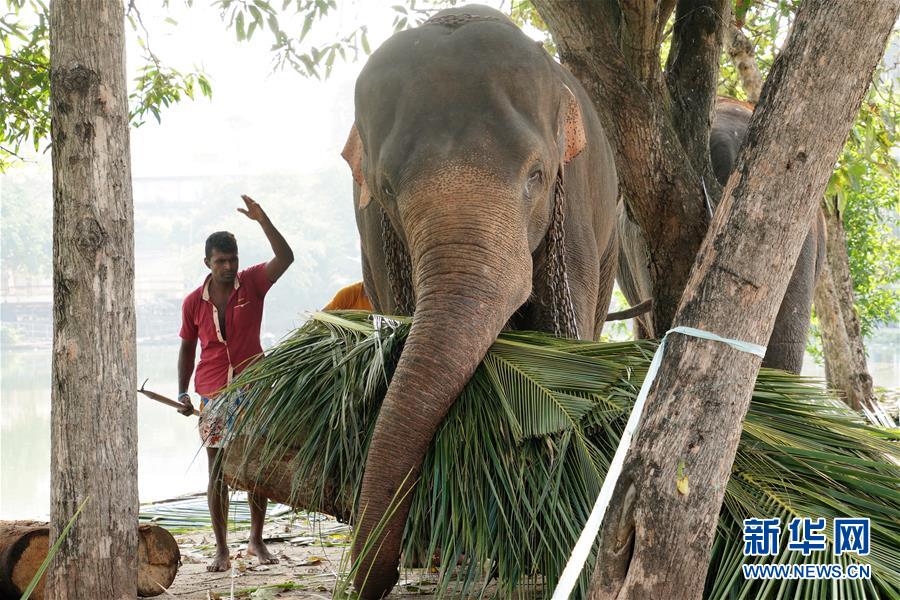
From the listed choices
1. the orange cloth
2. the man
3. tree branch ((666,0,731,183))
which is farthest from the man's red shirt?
tree branch ((666,0,731,183))

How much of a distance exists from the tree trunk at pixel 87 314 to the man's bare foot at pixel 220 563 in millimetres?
1072

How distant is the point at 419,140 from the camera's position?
3.08 metres

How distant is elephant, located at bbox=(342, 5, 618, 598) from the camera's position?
259cm

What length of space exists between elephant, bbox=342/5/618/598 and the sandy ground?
416 mm

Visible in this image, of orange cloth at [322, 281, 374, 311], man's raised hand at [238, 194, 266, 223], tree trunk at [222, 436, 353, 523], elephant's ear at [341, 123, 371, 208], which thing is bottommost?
tree trunk at [222, 436, 353, 523]

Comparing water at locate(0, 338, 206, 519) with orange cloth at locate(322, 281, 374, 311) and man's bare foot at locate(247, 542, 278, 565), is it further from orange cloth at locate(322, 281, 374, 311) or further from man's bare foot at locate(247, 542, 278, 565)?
orange cloth at locate(322, 281, 374, 311)

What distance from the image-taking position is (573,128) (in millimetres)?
3693

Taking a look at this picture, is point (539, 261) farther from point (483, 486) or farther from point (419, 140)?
point (483, 486)

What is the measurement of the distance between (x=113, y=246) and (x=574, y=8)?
2.41 metres

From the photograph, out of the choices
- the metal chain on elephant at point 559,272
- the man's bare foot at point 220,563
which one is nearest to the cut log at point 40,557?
the man's bare foot at point 220,563

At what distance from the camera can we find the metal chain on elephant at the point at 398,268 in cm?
354

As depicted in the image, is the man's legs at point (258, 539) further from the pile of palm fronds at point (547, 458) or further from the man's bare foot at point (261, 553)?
the pile of palm fronds at point (547, 458)

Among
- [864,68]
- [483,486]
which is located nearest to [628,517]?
[483,486]

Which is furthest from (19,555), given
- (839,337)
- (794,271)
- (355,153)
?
(839,337)
